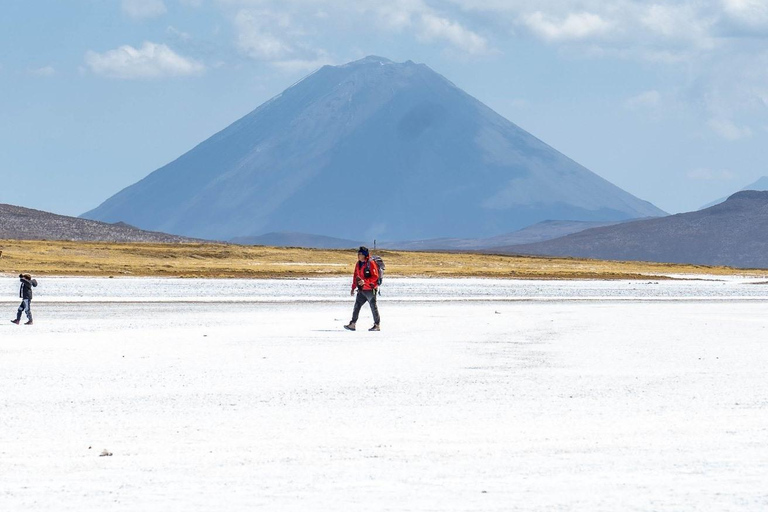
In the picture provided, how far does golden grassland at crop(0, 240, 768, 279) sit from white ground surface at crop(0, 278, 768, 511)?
4776 cm

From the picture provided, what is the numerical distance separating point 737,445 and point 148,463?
16.6ft

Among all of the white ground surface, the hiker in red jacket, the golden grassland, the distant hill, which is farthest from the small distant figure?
the distant hill

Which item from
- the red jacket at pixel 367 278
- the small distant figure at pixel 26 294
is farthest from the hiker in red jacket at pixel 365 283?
the small distant figure at pixel 26 294

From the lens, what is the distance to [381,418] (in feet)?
39.3

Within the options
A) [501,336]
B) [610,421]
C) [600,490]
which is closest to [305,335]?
[501,336]

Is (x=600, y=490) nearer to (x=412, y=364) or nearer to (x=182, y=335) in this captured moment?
(x=412, y=364)

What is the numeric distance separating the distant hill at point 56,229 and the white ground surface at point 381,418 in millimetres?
126345

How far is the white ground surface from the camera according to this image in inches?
326

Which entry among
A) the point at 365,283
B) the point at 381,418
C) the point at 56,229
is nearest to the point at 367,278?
the point at 365,283

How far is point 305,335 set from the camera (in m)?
24.2

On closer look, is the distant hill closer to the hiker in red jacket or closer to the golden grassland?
the golden grassland

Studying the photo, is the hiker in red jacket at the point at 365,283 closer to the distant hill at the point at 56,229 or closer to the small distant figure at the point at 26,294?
the small distant figure at the point at 26,294

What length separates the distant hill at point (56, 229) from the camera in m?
148

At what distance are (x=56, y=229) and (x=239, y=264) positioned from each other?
70024mm
